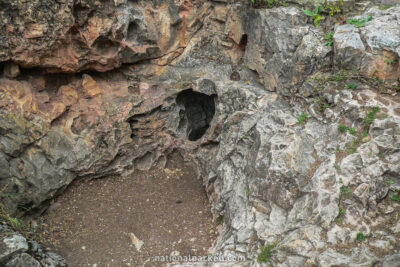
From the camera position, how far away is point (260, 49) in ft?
27.3

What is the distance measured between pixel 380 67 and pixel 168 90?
17.8 feet

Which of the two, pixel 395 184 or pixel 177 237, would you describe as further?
pixel 177 237

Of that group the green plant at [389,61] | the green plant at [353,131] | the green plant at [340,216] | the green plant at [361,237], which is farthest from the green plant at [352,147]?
the green plant at [389,61]

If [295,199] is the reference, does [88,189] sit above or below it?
below

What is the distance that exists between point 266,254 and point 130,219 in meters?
3.93

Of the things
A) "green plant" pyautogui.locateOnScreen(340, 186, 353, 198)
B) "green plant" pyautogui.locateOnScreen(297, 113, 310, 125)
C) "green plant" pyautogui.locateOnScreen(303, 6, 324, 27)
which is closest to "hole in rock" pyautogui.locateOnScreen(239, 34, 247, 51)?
"green plant" pyautogui.locateOnScreen(303, 6, 324, 27)

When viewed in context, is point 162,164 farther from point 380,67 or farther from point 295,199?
point 380,67

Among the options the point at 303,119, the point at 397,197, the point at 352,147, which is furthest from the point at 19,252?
the point at 397,197

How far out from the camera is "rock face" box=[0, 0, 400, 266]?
220 inches

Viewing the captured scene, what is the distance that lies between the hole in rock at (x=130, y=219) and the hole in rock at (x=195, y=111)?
155cm

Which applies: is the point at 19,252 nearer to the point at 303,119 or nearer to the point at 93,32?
the point at 93,32

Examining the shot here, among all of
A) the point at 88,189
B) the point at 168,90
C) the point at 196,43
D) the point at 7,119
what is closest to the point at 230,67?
the point at 196,43

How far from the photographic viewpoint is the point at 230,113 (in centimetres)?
873

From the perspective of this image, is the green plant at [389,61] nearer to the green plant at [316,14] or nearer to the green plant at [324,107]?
the green plant at [324,107]
